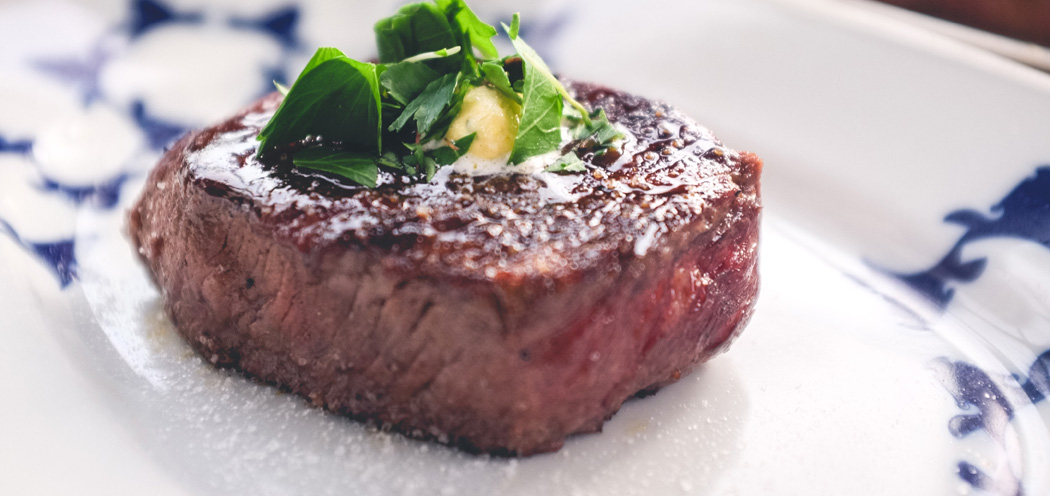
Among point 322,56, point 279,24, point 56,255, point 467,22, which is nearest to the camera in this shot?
point 322,56

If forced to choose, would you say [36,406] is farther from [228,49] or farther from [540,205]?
[228,49]

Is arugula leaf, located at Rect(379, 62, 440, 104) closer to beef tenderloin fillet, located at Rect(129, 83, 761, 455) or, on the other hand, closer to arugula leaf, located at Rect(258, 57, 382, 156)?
arugula leaf, located at Rect(258, 57, 382, 156)

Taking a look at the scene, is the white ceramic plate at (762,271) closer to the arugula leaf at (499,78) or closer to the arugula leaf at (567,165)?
the arugula leaf at (567,165)

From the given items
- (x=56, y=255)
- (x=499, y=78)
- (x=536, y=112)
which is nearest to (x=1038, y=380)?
(x=536, y=112)

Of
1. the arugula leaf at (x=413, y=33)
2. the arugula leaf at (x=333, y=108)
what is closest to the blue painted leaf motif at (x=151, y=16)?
the arugula leaf at (x=413, y=33)

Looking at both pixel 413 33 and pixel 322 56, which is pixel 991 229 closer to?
pixel 413 33

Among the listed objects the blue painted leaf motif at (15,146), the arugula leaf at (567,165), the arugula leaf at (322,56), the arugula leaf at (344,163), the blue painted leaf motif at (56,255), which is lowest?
the blue painted leaf motif at (56,255)

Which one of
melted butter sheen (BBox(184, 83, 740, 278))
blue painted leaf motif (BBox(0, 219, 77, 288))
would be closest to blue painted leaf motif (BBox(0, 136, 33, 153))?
blue painted leaf motif (BBox(0, 219, 77, 288))
